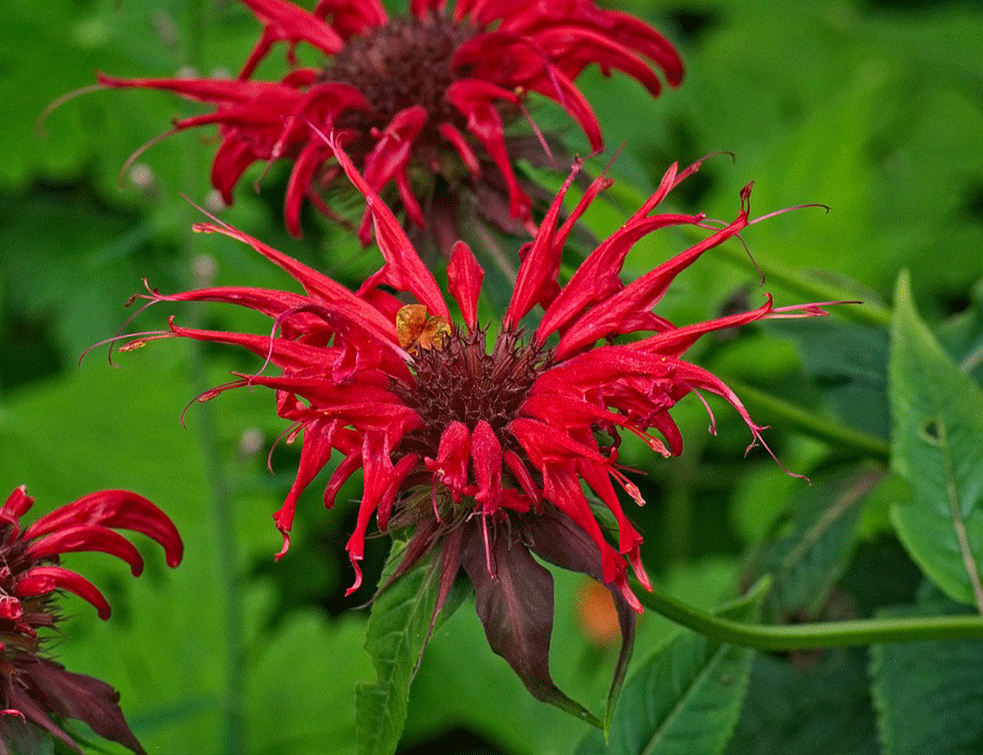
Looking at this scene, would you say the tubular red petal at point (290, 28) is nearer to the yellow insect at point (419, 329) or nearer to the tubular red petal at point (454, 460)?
the yellow insect at point (419, 329)

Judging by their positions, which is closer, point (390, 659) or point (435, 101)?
point (390, 659)

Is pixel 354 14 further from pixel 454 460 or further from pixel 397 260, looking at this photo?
pixel 454 460

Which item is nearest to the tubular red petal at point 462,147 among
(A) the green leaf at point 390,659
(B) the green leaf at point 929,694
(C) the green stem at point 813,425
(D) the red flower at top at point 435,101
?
(D) the red flower at top at point 435,101

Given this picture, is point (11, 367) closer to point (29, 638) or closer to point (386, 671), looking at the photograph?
point (29, 638)

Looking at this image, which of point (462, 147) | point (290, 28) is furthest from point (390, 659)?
point (290, 28)

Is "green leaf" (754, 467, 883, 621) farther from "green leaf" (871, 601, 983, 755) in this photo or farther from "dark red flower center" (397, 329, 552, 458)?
"dark red flower center" (397, 329, 552, 458)

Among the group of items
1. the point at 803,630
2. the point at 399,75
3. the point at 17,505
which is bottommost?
the point at 803,630
